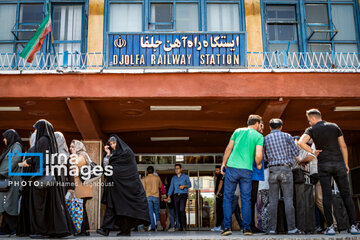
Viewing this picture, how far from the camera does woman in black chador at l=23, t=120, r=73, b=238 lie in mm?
5965

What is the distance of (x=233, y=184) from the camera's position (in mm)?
6227

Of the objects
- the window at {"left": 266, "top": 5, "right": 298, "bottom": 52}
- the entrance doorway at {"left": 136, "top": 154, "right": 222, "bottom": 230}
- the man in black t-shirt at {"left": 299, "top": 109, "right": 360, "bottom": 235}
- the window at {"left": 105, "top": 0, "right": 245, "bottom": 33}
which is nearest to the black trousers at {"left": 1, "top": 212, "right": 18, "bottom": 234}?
the man in black t-shirt at {"left": 299, "top": 109, "right": 360, "bottom": 235}

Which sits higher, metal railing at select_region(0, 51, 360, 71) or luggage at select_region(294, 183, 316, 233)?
metal railing at select_region(0, 51, 360, 71)

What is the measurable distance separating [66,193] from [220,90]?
4.59 m

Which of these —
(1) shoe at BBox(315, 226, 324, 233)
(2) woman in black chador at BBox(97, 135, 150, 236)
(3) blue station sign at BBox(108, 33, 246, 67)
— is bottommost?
(1) shoe at BBox(315, 226, 324, 233)

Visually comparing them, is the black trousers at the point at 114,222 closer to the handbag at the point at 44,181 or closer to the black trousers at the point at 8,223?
the handbag at the point at 44,181

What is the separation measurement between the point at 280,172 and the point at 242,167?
23.8 inches

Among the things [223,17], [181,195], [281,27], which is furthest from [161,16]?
[181,195]

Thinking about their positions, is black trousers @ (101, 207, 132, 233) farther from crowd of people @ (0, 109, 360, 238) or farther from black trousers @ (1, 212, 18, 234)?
black trousers @ (1, 212, 18, 234)

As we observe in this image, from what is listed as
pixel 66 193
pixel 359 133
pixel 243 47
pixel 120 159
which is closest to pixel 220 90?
pixel 243 47

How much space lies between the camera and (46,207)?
19.9 ft

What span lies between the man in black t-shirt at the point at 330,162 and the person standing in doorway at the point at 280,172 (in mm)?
248

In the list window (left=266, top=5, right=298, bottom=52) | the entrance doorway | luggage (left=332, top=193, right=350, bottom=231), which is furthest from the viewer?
the entrance doorway

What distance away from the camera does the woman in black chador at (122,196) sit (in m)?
6.70
